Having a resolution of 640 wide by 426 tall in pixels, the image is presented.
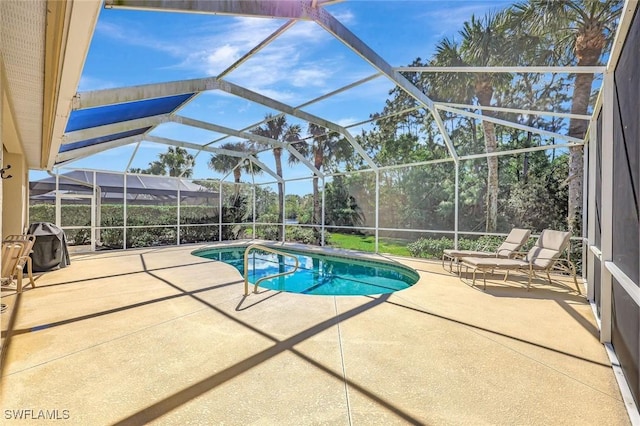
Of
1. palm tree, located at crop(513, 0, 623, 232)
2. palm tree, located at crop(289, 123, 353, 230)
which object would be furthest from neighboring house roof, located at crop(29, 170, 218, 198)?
palm tree, located at crop(513, 0, 623, 232)

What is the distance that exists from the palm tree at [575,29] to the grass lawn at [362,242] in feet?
24.5

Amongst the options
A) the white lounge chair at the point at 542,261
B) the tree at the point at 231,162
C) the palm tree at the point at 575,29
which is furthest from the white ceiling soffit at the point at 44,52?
the tree at the point at 231,162

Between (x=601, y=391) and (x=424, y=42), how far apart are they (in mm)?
9302

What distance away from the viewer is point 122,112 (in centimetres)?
605

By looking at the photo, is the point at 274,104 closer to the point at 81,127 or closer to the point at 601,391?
the point at 81,127

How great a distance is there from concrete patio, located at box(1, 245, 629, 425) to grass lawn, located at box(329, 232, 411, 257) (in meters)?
9.82

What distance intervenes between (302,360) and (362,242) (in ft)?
43.2

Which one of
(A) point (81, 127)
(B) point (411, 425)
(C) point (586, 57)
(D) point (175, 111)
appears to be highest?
(C) point (586, 57)

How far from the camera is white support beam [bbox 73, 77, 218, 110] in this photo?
410 centimetres

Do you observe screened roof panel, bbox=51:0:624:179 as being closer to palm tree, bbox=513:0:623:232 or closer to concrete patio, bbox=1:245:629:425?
palm tree, bbox=513:0:623:232

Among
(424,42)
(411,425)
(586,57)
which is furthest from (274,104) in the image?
(586,57)

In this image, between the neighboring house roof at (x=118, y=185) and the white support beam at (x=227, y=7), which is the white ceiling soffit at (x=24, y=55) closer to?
the white support beam at (x=227, y=7)

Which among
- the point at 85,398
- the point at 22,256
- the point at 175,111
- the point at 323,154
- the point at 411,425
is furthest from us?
the point at 323,154

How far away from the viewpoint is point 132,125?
6.75 m
